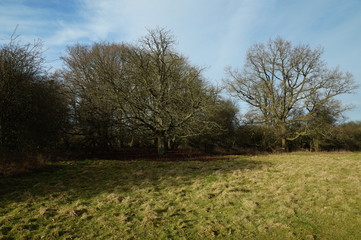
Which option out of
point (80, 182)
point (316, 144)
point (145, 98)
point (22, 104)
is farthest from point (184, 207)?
point (316, 144)

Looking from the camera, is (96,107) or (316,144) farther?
(316,144)

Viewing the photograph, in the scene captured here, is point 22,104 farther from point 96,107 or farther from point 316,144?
point 316,144

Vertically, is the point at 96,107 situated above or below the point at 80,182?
above

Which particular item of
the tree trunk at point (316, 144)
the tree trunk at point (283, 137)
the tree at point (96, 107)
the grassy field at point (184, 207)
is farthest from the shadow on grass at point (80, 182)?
the tree trunk at point (316, 144)

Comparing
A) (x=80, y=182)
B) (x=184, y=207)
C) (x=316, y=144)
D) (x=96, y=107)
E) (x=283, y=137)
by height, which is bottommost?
(x=184, y=207)

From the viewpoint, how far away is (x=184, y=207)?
572 centimetres

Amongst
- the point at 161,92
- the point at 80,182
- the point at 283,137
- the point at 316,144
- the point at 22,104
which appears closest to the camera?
the point at 80,182

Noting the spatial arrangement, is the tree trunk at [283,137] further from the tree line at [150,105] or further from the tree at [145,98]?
the tree at [145,98]

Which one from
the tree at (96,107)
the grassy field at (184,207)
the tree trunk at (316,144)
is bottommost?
the grassy field at (184,207)

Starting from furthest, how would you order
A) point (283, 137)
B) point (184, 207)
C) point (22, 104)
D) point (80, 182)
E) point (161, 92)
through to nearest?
point (283, 137), point (161, 92), point (22, 104), point (80, 182), point (184, 207)

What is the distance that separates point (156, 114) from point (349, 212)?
12801mm

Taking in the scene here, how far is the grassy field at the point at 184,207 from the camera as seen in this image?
4.31 m

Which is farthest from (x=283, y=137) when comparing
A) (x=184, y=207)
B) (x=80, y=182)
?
(x=80, y=182)

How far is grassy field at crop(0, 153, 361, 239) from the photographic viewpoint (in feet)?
14.1
